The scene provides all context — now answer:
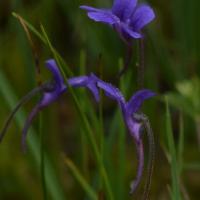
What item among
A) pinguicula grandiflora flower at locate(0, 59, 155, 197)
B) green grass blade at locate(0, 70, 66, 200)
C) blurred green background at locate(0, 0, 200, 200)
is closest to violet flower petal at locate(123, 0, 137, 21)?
pinguicula grandiflora flower at locate(0, 59, 155, 197)

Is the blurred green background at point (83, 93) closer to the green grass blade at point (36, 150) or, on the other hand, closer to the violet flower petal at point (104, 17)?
the green grass blade at point (36, 150)

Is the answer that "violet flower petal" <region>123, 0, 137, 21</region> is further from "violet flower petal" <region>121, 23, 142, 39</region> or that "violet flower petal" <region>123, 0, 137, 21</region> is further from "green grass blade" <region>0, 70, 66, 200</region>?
"green grass blade" <region>0, 70, 66, 200</region>

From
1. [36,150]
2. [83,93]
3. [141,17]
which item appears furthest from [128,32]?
[36,150]

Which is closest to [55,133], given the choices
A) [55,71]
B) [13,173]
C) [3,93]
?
[13,173]

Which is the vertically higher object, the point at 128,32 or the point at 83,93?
the point at 128,32

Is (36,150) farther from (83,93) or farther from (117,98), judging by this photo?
(117,98)

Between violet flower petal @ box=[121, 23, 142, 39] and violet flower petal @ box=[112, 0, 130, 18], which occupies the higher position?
violet flower petal @ box=[112, 0, 130, 18]

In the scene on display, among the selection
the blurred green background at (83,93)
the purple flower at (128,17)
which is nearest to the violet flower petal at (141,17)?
the purple flower at (128,17)

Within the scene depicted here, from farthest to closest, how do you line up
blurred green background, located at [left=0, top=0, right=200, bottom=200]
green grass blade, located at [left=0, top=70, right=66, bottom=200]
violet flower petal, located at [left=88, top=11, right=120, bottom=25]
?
blurred green background, located at [left=0, top=0, right=200, bottom=200] → green grass blade, located at [left=0, top=70, right=66, bottom=200] → violet flower petal, located at [left=88, top=11, right=120, bottom=25]
